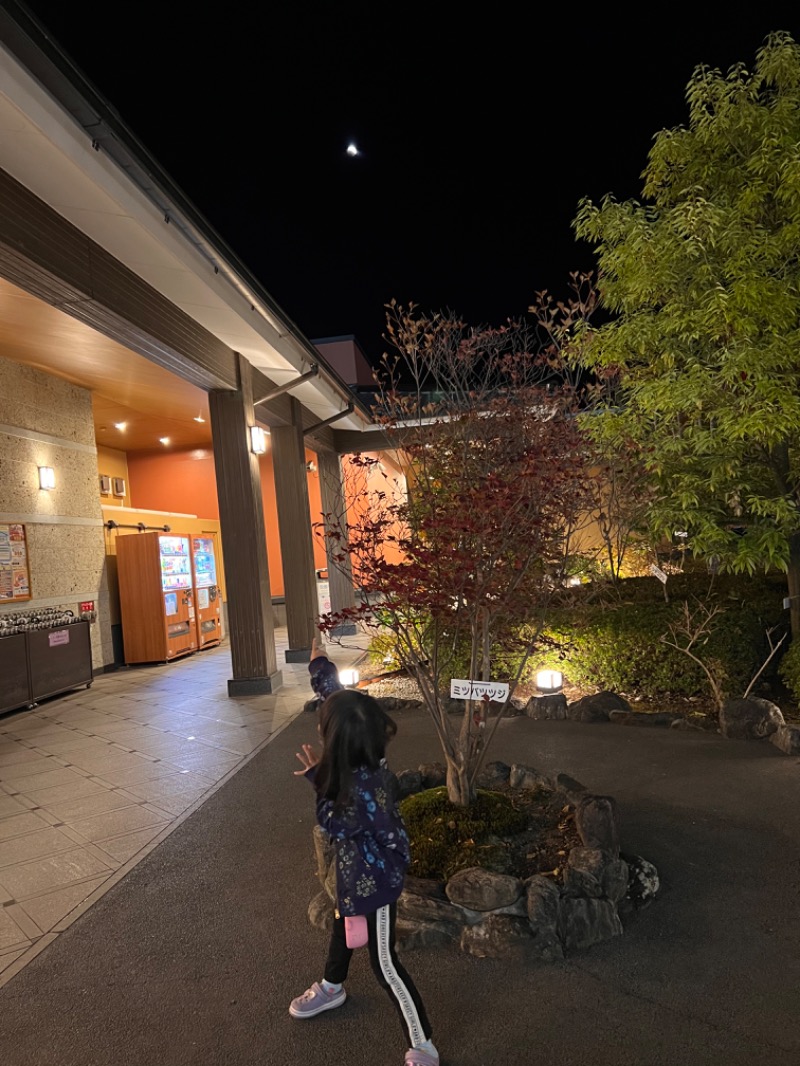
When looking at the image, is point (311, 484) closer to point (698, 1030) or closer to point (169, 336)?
point (169, 336)

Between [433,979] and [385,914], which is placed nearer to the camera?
[385,914]

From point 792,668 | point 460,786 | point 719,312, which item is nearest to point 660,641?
point 792,668

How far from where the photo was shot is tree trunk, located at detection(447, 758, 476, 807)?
3.99 m

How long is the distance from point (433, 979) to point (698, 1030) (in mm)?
1047

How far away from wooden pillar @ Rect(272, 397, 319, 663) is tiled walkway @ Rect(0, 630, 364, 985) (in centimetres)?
198

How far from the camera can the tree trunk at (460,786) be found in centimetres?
399

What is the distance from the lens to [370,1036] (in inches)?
101

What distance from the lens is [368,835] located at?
8.02 ft

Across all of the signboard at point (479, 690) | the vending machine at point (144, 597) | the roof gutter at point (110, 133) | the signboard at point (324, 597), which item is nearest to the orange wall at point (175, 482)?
the signboard at point (324, 597)

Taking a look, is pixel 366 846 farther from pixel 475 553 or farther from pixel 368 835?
pixel 475 553

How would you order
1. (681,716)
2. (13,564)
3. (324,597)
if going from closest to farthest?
(681,716) → (13,564) → (324,597)

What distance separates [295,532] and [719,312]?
8.27 meters

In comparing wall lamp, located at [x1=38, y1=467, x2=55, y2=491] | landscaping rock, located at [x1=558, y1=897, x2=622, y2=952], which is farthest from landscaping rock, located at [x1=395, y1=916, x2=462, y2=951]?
wall lamp, located at [x1=38, y1=467, x2=55, y2=491]

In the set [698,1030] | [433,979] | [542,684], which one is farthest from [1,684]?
[698,1030]
